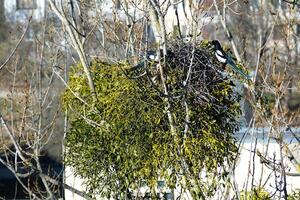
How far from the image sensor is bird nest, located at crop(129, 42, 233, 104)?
11.6 feet

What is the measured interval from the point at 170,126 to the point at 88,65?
0.64m

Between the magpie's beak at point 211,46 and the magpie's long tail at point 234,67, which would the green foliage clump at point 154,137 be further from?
the magpie's beak at point 211,46

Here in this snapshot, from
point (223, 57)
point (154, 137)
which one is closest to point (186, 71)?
point (223, 57)

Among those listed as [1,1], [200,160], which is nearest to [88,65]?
[200,160]

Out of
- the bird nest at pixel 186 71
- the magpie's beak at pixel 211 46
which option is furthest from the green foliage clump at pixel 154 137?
the magpie's beak at pixel 211 46

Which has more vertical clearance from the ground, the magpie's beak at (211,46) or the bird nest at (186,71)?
the magpie's beak at (211,46)

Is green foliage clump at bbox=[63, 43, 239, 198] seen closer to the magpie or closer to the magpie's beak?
the magpie

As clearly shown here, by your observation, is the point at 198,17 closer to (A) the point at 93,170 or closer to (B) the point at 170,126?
(B) the point at 170,126

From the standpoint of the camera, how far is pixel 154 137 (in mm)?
3643

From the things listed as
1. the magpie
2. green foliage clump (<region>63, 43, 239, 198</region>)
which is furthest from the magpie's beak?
green foliage clump (<region>63, 43, 239, 198</region>)

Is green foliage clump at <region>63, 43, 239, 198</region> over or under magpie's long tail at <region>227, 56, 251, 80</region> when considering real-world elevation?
under

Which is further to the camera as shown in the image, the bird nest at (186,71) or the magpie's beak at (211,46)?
the magpie's beak at (211,46)

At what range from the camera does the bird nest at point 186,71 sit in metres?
3.55

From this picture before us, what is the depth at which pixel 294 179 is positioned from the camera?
5.91 meters
